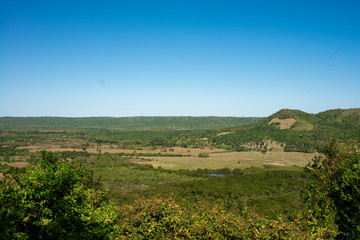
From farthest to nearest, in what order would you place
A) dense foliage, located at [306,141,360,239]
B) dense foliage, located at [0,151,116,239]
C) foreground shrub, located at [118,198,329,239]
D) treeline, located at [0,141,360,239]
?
dense foliage, located at [306,141,360,239]
foreground shrub, located at [118,198,329,239]
treeline, located at [0,141,360,239]
dense foliage, located at [0,151,116,239]

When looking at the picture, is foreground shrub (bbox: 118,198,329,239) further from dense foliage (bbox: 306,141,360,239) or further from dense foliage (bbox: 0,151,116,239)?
dense foliage (bbox: 306,141,360,239)

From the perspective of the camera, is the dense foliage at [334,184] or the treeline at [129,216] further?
the dense foliage at [334,184]

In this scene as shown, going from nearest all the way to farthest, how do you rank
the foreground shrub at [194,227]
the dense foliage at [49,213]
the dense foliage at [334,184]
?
1. the dense foliage at [49,213]
2. the foreground shrub at [194,227]
3. the dense foliage at [334,184]

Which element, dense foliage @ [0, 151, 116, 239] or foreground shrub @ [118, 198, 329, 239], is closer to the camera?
dense foliage @ [0, 151, 116, 239]

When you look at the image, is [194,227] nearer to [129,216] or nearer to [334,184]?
[129,216]

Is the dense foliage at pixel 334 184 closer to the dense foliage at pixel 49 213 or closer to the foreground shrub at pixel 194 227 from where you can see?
the foreground shrub at pixel 194 227

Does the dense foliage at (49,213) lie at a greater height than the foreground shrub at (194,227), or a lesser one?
greater

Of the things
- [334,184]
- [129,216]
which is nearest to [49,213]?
[129,216]

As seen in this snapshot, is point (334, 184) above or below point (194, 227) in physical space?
above

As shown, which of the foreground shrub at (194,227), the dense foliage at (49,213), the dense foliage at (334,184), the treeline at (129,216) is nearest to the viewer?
the dense foliage at (49,213)

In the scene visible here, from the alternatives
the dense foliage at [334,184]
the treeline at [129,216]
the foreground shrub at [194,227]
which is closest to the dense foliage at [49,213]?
the treeline at [129,216]

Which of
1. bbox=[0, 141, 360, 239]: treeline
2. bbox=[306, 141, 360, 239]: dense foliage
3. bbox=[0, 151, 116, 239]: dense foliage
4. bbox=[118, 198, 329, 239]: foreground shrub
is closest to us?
bbox=[0, 151, 116, 239]: dense foliage

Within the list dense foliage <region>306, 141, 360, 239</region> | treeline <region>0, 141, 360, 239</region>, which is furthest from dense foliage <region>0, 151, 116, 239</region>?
dense foliage <region>306, 141, 360, 239</region>

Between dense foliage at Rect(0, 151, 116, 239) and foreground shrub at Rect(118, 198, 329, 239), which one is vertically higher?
dense foliage at Rect(0, 151, 116, 239)
